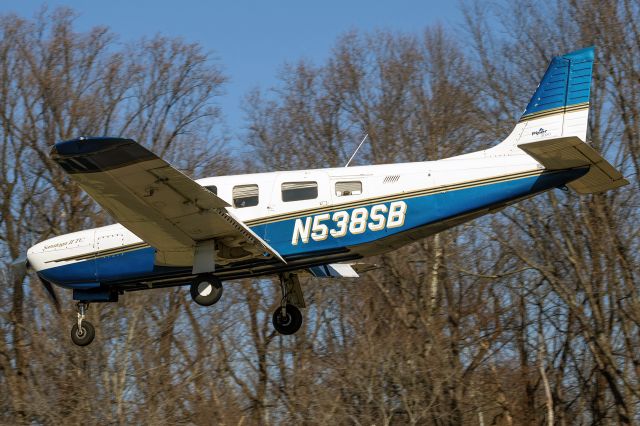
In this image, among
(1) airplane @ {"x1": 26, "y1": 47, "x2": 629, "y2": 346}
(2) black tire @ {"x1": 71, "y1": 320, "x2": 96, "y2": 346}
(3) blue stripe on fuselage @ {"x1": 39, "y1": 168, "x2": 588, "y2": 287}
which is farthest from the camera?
(2) black tire @ {"x1": 71, "y1": 320, "x2": 96, "y2": 346}

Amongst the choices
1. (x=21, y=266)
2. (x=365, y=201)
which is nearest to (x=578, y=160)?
(x=365, y=201)

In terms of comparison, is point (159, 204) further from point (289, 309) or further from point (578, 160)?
point (578, 160)

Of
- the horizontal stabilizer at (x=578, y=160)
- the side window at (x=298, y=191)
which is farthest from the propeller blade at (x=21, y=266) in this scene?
the horizontal stabilizer at (x=578, y=160)

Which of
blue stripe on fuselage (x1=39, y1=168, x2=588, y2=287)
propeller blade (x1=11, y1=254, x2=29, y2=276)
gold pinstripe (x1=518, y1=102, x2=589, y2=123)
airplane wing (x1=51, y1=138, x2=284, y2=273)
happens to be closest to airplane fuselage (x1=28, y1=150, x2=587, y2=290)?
blue stripe on fuselage (x1=39, y1=168, x2=588, y2=287)

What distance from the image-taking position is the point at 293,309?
17.0 metres

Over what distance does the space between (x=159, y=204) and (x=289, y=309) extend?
3262mm

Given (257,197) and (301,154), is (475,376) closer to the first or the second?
(301,154)

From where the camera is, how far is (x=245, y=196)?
15461 mm

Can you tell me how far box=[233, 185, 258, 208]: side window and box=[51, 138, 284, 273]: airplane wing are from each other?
0.44 metres

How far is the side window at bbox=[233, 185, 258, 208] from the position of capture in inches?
607

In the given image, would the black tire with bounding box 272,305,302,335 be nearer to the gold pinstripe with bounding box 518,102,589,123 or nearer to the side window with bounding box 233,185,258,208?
the side window with bounding box 233,185,258,208

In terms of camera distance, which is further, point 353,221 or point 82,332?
point 82,332

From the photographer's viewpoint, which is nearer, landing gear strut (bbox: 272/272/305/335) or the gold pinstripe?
the gold pinstripe

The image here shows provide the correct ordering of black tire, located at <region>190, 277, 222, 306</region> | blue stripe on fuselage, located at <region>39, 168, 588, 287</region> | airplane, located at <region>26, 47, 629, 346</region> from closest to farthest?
1. airplane, located at <region>26, 47, 629, 346</region>
2. blue stripe on fuselage, located at <region>39, 168, 588, 287</region>
3. black tire, located at <region>190, 277, 222, 306</region>
